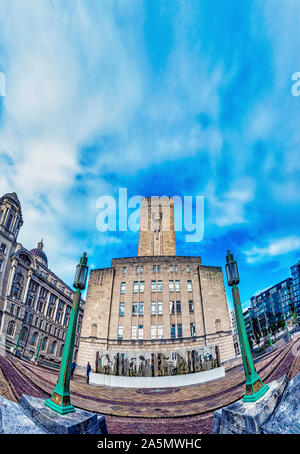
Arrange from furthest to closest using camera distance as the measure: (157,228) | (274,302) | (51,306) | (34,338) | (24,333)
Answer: (274,302)
(51,306)
(34,338)
(24,333)
(157,228)

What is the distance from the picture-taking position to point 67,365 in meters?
5.23

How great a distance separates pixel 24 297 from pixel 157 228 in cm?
2997

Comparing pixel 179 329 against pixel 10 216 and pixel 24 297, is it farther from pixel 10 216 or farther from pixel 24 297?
pixel 10 216

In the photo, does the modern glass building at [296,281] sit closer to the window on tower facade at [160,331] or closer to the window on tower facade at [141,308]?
the window on tower facade at [160,331]

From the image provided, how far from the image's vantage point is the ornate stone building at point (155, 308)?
25062 millimetres

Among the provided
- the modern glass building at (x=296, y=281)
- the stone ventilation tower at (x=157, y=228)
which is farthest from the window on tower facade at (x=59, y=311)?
the modern glass building at (x=296, y=281)

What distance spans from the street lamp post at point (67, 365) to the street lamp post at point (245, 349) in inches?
137

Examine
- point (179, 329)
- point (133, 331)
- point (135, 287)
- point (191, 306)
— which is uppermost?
point (135, 287)

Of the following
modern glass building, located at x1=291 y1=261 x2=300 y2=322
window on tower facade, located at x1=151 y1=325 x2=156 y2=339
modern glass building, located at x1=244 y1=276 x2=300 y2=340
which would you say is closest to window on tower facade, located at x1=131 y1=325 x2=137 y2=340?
window on tower facade, located at x1=151 y1=325 x2=156 y2=339

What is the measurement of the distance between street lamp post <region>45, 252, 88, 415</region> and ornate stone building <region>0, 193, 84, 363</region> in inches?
1487

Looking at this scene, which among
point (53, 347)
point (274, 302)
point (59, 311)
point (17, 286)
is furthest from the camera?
point (274, 302)

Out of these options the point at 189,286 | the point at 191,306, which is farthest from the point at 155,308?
the point at 189,286
